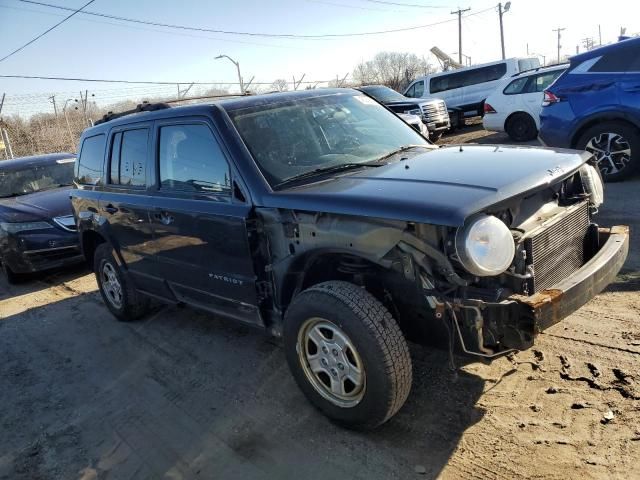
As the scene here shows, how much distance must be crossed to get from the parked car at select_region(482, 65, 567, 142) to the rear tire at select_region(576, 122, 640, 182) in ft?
17.5

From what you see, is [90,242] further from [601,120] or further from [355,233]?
[601,120]

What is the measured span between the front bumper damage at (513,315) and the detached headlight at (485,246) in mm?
162

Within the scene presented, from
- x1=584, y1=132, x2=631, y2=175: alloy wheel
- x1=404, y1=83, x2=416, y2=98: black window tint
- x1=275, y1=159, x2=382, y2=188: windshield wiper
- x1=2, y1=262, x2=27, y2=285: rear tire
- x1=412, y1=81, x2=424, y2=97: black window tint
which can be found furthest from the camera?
x1=404, y1=83, x2=416, y2=98: black window tint

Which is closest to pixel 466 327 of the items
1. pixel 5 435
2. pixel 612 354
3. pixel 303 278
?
pixel 303 278

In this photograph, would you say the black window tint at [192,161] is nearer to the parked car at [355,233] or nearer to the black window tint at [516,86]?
the parked car at [355,233]

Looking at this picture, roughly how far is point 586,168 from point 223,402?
9.18 feet

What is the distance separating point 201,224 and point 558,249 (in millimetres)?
2216

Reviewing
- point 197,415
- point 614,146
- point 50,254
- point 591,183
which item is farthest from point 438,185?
point 50,254

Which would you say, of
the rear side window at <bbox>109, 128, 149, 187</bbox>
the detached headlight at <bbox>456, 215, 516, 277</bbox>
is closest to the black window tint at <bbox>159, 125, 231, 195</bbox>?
the rear side window at <bbox>109, 128, 149, 187</bbox>

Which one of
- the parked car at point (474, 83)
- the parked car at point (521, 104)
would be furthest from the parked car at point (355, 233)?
the parked car at point (474, 83)

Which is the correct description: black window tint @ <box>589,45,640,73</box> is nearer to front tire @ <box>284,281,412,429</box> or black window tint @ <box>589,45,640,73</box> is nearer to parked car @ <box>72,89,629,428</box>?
parked car @ <box>72,89,629,428</box>

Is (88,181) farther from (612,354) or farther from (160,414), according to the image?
(612,354)

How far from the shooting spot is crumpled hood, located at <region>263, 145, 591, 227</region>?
8.13 ft

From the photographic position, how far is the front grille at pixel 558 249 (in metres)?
2.65
